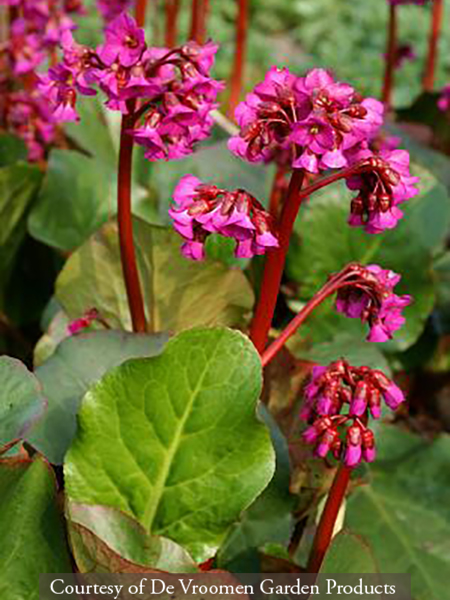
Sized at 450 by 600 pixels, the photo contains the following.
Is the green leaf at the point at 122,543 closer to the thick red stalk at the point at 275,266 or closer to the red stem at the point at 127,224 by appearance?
the thick red stalk at the point at 275,266

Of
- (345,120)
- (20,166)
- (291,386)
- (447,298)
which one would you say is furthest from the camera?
(447,298)

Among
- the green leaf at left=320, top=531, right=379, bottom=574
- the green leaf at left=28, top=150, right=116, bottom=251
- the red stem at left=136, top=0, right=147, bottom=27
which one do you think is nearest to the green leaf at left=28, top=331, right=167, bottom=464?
the green leaf at left=320, top=531, right=379, bottom=574

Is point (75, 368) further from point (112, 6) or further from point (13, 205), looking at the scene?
point (112, 6)

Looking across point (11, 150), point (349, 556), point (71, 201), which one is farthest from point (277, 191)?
point (349, 556)

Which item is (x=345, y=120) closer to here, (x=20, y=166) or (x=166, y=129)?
(x=166, y=129)

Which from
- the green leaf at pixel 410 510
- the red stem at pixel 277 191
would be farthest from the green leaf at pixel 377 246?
the green leaf at pixel 410 510

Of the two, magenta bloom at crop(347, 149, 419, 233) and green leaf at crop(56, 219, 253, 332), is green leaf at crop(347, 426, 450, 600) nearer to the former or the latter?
green leaf at crop(56, 219, 253, 332)

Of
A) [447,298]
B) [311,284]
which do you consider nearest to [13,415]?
[311,284]
